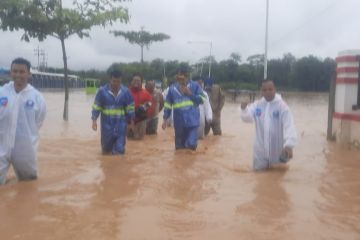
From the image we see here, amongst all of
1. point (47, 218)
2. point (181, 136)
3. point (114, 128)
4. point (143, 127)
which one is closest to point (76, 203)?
point (47, 218)

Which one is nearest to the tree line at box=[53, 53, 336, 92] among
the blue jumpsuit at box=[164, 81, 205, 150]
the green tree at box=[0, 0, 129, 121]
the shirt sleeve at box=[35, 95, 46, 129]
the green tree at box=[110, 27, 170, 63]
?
the green tree at box=[110, 27, 170, 63]

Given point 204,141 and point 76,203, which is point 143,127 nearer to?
point 204,141

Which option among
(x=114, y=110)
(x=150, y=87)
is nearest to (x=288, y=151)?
(x=114, y=110)

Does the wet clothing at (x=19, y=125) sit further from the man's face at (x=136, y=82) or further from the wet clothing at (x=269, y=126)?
the man's face at (x=136, y=82)

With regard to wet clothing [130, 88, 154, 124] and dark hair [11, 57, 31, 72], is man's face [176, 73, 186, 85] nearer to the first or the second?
wet clothing [130, 88, 154, 124]

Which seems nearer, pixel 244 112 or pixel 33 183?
pixel 33 183

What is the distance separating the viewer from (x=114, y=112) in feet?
30.2

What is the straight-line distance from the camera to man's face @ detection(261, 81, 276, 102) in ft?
24.0

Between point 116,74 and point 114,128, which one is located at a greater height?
point 116,74

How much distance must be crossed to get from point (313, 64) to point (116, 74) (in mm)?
56703

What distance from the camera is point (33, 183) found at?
21.2 ft

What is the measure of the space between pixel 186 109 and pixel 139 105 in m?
3.30

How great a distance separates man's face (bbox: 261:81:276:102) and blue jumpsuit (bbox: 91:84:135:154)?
2620 millimetres

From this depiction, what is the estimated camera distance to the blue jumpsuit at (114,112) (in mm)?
9180
